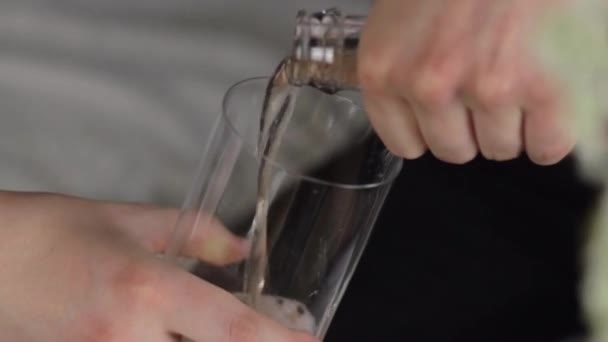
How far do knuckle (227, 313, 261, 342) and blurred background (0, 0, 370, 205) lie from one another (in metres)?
0.23

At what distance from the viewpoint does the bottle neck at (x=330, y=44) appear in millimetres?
340

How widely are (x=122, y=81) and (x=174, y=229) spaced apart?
230mm

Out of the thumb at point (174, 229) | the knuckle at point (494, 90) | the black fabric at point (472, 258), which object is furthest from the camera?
the black fabric at point (472, 258)

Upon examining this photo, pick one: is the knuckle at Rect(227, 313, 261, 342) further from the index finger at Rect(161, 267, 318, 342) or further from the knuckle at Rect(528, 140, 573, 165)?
the knuckle at Rect(528, 140, 573, 165)

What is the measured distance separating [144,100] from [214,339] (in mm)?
298

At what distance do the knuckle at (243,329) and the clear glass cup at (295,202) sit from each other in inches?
1.9

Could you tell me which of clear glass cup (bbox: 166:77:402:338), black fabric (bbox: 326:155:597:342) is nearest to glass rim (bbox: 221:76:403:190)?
clear glass cup (bbox: 166:77:402:338)

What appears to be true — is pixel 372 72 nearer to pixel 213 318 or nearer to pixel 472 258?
pixel 213 318

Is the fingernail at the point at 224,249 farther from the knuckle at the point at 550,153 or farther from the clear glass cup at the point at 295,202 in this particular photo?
the knuckle at the point at 550,153

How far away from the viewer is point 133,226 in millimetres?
454

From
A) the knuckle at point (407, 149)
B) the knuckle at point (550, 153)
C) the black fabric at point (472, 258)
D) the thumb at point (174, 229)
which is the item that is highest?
the knuckle at point (550, 153)

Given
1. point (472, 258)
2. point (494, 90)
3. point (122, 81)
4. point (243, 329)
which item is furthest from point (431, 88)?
point (122, 81)

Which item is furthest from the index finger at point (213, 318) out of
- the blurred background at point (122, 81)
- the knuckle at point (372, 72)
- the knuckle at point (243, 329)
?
the blurred background at point (122, 81)

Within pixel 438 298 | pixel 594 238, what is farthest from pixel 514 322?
pixel 594 238
